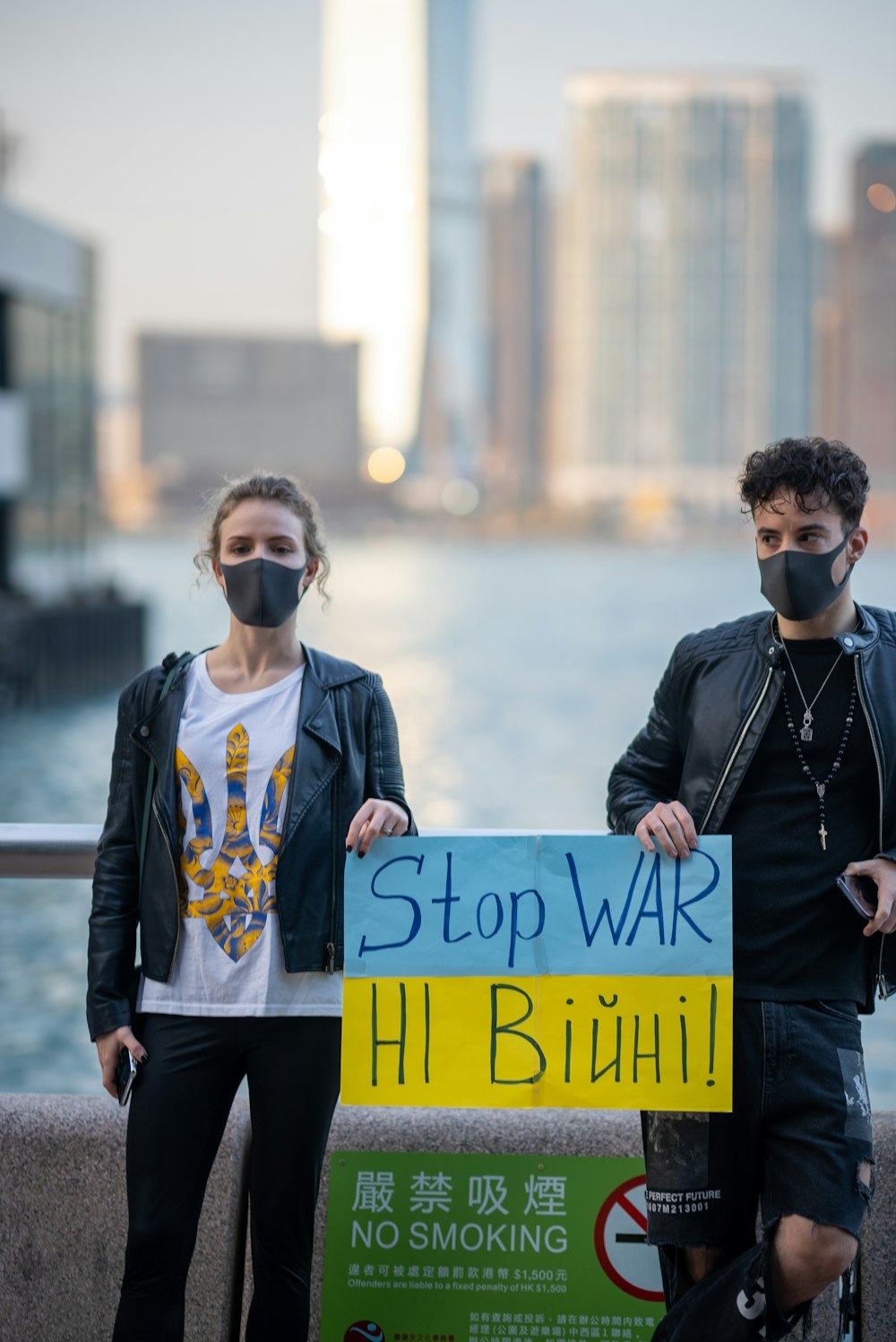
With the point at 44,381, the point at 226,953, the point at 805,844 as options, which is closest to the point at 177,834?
the point at 226,953

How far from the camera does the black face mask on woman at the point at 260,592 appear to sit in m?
2.60

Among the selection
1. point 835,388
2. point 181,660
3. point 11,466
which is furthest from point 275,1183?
point 11,466

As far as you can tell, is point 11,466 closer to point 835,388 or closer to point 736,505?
point 835,388

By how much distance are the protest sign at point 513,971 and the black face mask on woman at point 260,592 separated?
0.47 m

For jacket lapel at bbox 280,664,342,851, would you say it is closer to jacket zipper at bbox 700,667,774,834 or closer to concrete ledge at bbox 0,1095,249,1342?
jacket zipper at bbox 700,667,774,834

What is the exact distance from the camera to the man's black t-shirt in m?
2.36

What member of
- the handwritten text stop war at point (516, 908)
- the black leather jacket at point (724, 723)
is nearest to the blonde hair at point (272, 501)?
the handwritten text stop war at point (516, 908)

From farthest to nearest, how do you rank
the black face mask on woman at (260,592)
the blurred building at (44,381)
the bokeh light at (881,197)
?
the blurred building at (44,381) < the bokeh light at (881,197) < the black face mask on woman at (260,592)

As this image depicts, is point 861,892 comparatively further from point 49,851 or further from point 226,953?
point 49,851

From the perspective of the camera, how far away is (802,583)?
234 cm

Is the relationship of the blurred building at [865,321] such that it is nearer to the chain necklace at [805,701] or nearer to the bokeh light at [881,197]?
the bokeh light at [881,197]

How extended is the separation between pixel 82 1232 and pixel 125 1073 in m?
0.82

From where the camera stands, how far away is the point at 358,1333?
9.74 ft

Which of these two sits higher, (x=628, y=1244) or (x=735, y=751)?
(x=735, y=751)
